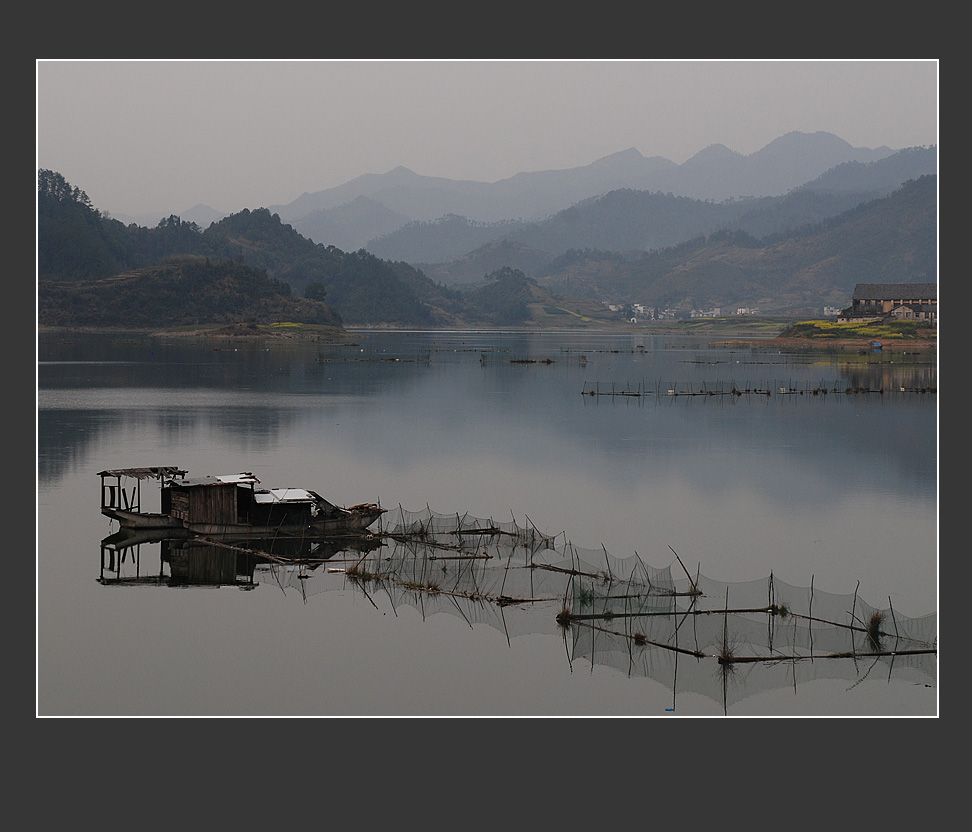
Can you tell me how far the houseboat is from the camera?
2683cm

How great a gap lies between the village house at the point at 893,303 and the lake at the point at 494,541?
2826 inches

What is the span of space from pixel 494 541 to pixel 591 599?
6.35 m

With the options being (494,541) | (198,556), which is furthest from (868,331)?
(198,556)

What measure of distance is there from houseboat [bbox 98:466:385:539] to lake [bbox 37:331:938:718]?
34.0 inches

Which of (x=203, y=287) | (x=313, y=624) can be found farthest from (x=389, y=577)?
(x=203, y=287)

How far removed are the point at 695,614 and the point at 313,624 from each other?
7.46 meters

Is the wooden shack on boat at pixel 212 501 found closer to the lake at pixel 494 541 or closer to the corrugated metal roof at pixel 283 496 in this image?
the corrugated metal roof at pixel 283 496

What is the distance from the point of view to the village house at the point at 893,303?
138m

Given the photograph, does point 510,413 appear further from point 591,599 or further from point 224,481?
point 591,599

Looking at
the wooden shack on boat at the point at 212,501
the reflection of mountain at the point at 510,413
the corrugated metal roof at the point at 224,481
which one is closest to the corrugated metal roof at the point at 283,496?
the corrugated metal roof at the point at 224,481

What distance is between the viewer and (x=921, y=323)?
134 meters

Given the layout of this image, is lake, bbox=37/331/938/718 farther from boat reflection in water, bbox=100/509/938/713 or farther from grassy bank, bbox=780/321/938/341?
grassy bank, bbox=780/321/938/341

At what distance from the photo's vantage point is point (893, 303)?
14388 centimetres

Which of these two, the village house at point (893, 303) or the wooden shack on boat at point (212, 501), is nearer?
the wooden shack on boat at point (212, 501)
